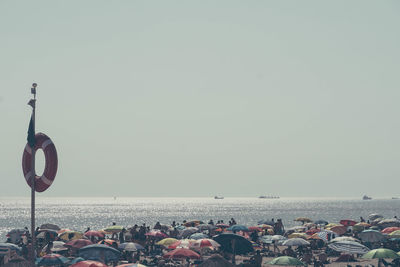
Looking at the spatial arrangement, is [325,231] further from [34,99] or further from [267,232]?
[34,99]

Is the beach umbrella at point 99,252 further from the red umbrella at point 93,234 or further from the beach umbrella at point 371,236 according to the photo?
the beach umbrella at point 371,236

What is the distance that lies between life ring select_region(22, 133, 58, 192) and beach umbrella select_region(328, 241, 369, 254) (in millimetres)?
13263

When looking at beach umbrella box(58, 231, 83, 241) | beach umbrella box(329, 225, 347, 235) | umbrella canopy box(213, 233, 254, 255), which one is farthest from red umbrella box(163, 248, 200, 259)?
beach umbrella box(329, 225, 347, 235)

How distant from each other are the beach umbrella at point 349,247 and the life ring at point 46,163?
1326 centimetres

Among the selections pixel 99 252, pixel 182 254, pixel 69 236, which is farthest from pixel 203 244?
pixel 69 236

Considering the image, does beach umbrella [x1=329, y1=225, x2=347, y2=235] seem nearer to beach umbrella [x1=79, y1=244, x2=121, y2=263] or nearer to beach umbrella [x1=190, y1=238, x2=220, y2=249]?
beach umbrella [x1=190, y1=238, x2=220, y2=249]

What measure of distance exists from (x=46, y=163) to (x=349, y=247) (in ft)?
45.5

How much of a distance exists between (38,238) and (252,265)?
546 inches

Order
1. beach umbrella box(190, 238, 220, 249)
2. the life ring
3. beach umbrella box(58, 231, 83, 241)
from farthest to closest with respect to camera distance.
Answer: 1. beach umbrella box(58, 231, 83, 241)
2. beach umbrella box(190, 238, 220, 249)
3. the life ring

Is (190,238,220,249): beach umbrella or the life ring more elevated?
the life ring

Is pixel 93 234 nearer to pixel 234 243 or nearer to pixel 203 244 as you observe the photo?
pixel 203 244

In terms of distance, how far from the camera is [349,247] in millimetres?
26016

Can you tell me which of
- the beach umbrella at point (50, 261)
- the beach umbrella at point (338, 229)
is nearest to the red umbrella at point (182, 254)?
the beach umbrella at point (50, 261)

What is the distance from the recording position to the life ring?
20.2 meters
